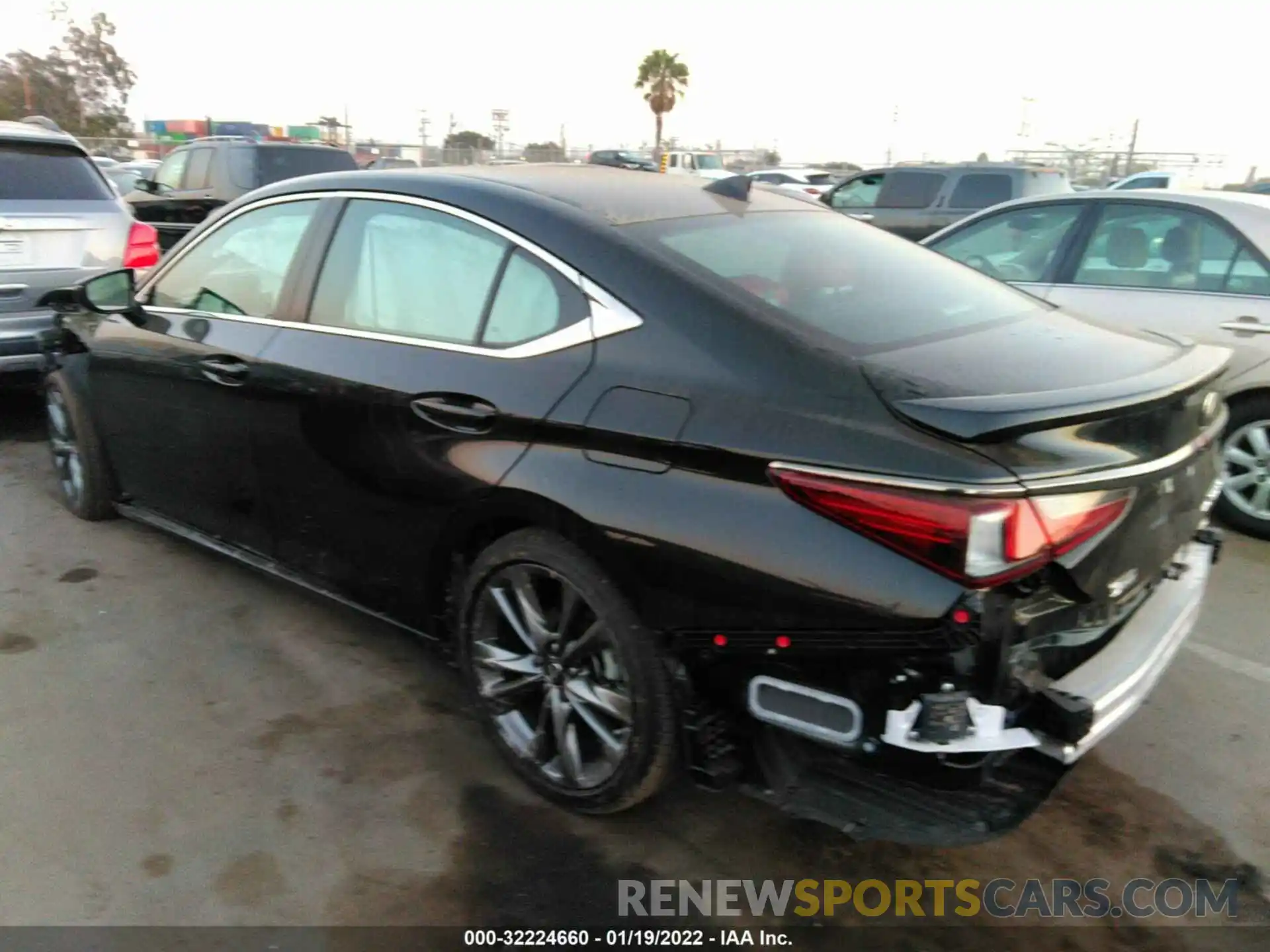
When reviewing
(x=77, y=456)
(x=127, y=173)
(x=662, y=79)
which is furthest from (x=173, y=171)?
(x=662, y=79)

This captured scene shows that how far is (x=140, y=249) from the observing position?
672cm

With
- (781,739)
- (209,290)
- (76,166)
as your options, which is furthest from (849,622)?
(76,166)

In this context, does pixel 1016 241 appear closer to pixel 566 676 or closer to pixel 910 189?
pixel 566 676

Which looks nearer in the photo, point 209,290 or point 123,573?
point 209,290

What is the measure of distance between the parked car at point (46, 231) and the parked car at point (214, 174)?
15.2 ft

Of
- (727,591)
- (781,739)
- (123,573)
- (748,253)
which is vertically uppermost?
(748,253)

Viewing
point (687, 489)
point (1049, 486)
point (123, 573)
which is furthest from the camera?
point (123, 573)

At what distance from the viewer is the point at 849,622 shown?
2.14 meters

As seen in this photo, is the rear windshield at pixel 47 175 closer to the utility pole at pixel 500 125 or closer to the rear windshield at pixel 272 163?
the rear windshield at pixel 272 163

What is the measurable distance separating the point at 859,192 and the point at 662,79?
122 ft

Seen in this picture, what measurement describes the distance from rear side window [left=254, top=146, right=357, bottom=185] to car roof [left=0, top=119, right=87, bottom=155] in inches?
178

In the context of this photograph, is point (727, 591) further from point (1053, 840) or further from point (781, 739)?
point (1053, 840)

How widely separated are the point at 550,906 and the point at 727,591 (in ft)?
3.10

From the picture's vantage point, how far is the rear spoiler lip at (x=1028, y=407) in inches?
82.4
